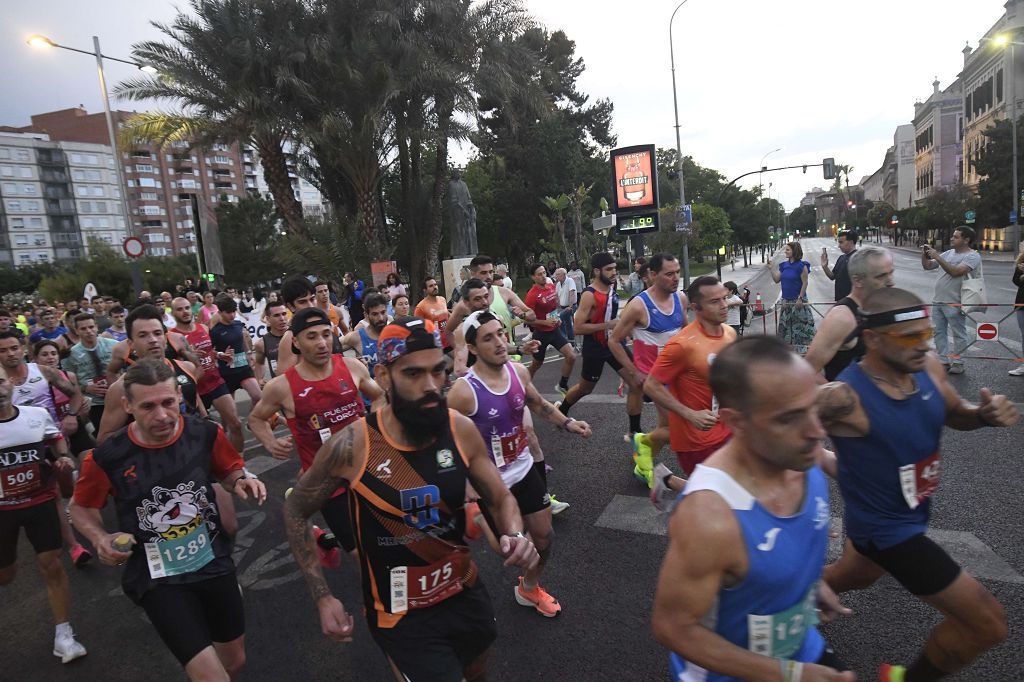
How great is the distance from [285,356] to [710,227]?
113 ft

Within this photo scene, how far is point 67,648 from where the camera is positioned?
376 centimetres

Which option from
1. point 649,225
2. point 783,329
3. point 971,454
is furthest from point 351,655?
point 649,225

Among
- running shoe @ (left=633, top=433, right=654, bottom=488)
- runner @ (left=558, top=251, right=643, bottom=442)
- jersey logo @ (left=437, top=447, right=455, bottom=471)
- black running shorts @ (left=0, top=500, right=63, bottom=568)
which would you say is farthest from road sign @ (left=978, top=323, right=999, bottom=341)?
black running shorts @ (left=0, top=500, right=63, bottom=568)

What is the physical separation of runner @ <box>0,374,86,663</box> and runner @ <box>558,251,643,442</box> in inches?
184

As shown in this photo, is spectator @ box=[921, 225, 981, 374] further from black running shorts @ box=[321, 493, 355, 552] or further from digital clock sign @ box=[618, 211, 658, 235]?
digital clock sign @ box=[618, 211, 658, 235]

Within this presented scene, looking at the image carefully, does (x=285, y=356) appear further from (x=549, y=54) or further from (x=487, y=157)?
(x=549, y=54)

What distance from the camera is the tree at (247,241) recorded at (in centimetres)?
4866

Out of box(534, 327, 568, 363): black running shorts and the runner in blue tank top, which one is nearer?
the runner in blue tank top

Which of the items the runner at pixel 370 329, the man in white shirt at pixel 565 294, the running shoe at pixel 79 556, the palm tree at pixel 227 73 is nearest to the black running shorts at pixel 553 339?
the runner at pixel 370 329

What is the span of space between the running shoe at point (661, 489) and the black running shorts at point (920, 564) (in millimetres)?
1145

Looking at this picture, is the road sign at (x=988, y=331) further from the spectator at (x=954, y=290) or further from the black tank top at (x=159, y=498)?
the black tank top at (x=159, y=498)

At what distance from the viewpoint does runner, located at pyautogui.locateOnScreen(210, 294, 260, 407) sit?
7594mm

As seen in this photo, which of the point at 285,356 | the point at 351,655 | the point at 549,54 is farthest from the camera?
the point at 549,54

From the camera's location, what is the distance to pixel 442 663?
7.09 ft
